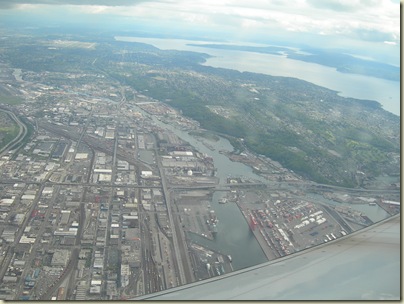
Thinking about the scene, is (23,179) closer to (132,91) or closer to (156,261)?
(156,261)

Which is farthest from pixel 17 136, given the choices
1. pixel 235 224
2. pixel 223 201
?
pixel 235 224

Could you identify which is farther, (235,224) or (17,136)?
(17,136)

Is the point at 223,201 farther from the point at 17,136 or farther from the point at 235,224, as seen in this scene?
the point at 17,136

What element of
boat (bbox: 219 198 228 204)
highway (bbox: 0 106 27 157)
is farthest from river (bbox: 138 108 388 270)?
highway (bbox: 0 106 27 157)

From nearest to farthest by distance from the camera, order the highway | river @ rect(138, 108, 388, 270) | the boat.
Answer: river @ rect(138, 108, 388, 270)
the boat
the highway

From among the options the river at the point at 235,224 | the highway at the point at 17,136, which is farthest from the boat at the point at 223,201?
the highway at the point at 17,136

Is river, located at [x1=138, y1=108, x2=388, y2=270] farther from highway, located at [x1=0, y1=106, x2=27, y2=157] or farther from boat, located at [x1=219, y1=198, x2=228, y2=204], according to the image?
highway, located at [x1=0, y1=106, x2=27, y2=157]

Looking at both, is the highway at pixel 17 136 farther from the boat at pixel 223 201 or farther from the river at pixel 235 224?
the boat at pixel 223 201

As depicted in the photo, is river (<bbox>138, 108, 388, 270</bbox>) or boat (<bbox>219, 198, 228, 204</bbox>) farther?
boat (<bbox>219, 198, 228, 204</bbox>)

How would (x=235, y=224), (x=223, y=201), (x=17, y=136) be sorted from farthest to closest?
(x=17, y=136), (x=223, y=201), (x=235, y=224)
